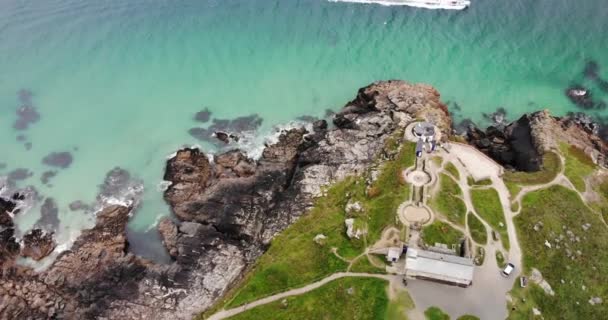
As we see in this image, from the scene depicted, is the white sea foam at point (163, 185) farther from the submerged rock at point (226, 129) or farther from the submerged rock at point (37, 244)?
the submerged rock at point (37, 244)

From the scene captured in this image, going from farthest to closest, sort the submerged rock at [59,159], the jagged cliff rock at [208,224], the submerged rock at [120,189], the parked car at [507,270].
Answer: the submerged rock at [59,159], the submerged rock at [120,189], the jagged cliff rock at [208,224], the parked car at [507,270]

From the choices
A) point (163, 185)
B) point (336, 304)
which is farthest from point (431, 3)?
point (336, 304)

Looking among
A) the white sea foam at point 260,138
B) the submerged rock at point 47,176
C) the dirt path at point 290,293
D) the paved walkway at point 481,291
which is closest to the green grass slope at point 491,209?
the paved walkway at point 481,291

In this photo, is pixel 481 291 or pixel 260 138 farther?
pixel 260 138

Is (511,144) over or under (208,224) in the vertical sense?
over

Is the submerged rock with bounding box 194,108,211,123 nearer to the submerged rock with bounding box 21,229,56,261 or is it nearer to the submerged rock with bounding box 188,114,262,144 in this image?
the submerged rock with bounding box 188,114,262,144

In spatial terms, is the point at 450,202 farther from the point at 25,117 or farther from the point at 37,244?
the point at 25,117
